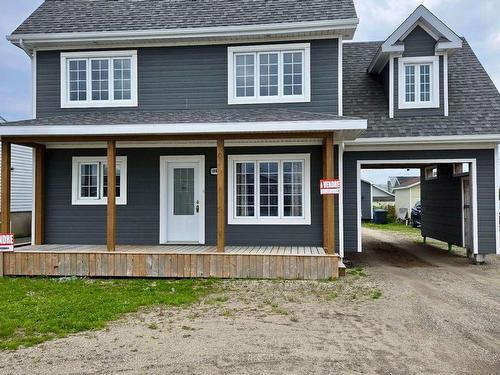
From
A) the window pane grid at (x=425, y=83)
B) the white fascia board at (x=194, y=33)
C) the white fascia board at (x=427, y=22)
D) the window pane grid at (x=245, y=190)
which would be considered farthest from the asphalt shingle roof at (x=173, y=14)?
the window pane grid at (x=245, y=190)

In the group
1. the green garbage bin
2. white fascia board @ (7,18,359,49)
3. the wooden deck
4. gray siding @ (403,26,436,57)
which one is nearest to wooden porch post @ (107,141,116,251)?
the wooden deck

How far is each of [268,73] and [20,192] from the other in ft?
41.2

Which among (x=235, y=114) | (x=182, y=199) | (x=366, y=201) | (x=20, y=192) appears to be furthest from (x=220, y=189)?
(x=366, y=201)

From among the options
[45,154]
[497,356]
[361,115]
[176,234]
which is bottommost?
[497,356]

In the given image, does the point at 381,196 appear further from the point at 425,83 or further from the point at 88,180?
the point at 88,180

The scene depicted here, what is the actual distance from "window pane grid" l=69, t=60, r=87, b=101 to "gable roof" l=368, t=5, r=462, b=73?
23.9 ft

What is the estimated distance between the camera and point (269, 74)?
10.0 meters

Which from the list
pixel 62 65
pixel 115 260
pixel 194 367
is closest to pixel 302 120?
pixel 115 260

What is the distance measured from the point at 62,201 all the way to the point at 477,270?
32.4 feet

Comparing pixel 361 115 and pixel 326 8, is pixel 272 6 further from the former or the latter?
pixel 361 115

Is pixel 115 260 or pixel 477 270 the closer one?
pixel 115 260

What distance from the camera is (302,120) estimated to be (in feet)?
27.0

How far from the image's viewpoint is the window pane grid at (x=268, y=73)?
10008mm

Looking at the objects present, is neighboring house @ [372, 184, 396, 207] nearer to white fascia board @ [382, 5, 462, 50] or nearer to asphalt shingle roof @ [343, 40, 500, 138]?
asphalt shingle roof @ [343, 40, 500, 138]
